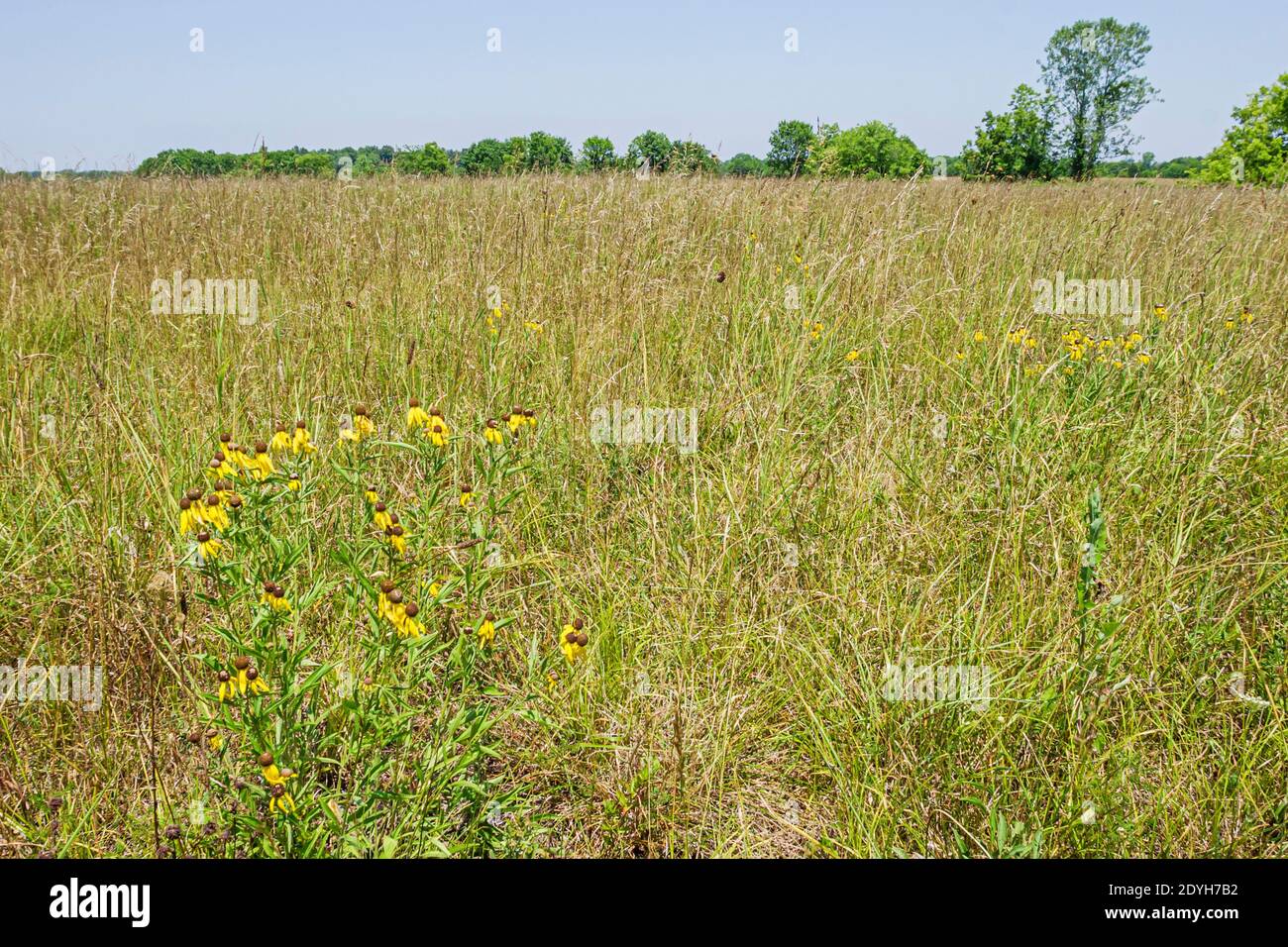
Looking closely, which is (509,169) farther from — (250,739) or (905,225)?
(250,739)

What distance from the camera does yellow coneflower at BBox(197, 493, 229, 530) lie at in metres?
1.32

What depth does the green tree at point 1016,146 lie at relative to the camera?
5.35 m

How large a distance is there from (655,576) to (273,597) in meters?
0.97

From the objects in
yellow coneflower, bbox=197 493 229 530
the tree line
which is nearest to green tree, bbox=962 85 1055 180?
the tree line

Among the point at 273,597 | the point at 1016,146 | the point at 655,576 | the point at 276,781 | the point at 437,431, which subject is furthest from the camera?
the point at 1016,146

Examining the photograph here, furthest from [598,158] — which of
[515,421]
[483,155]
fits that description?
[483,155]

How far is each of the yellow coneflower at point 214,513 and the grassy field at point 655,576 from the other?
7cm

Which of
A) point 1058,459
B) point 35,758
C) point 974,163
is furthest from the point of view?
point 974,163

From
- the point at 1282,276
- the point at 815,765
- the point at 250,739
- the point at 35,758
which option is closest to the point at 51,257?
the point at 35,758

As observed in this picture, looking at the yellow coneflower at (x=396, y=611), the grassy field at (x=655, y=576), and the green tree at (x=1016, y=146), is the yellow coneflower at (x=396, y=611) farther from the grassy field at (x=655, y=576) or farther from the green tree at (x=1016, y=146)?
the green tree at (x=1016, y=146)

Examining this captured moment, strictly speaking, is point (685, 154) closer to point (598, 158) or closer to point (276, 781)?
point (598, 158)

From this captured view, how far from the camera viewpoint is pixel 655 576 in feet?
6.45

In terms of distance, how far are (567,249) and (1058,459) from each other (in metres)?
2.78
